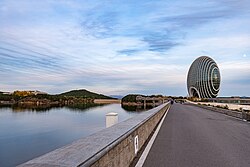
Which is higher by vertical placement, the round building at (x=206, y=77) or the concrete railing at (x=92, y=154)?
the round building at (x=206, y=77)

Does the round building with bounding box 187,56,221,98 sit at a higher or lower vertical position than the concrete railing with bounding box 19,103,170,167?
higher

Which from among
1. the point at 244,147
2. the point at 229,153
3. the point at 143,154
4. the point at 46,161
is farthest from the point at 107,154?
the point at 244,147

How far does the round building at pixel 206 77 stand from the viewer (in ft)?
523

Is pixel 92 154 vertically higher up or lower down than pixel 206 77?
lower down

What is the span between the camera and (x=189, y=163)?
746cm

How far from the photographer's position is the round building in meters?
160

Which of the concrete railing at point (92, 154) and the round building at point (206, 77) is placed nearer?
the concrete railing at point (92, 154)

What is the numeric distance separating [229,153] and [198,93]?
163268mm

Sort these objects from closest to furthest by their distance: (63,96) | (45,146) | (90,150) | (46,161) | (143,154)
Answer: (46,161) < (90,150) < (143,154) < (45,146) < (63,96)

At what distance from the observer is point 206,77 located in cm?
15950

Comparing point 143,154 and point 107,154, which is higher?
point 107,154

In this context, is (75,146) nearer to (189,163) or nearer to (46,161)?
(46,161)

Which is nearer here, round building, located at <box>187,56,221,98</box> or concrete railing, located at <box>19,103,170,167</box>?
concrete railing, located at <box>19,103,170,167</box>

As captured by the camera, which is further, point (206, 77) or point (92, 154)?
point (206, 77)
